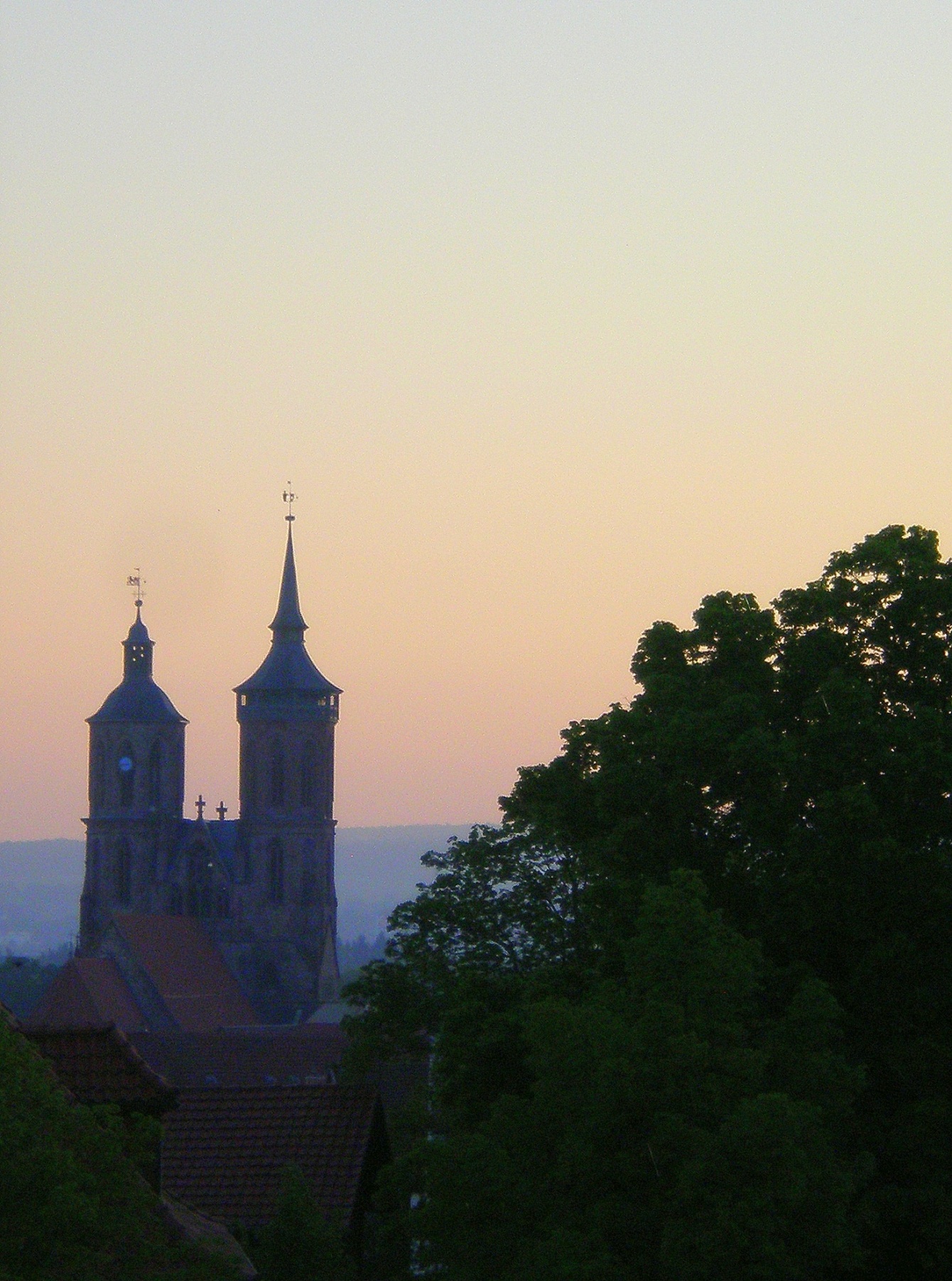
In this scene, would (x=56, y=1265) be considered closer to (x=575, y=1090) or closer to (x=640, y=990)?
(x=575, y=1090)

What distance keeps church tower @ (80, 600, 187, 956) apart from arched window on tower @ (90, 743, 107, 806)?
1.5 inches

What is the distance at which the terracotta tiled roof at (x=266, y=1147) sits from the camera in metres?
29.6

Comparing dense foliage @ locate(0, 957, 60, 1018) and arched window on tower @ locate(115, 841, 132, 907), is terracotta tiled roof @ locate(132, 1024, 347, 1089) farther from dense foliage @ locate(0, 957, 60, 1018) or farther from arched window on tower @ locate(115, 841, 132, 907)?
dense foliage @ locate(0, 957, 60, 1018)

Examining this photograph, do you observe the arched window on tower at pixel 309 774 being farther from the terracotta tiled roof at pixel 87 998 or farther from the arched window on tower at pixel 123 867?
the terracotta tiled roof at pixel 87 998

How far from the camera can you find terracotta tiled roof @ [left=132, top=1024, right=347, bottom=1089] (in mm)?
70562

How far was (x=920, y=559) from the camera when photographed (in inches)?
1091

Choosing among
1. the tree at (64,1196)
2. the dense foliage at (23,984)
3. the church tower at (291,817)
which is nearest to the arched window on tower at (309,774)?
the church tower at (291,817)

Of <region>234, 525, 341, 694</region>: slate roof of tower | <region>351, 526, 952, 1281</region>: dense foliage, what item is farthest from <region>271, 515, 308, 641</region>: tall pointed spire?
<region>351, 526, 952, 1281</region>: dense foliage

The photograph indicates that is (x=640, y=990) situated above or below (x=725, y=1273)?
above

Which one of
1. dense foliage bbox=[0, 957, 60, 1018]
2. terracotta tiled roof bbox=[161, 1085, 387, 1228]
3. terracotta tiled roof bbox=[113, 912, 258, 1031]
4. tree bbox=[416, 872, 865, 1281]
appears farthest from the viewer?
dense foliage bbox=[0, 957, 60, 1018]

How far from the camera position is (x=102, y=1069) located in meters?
22.4

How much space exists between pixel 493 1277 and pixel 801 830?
257 inches

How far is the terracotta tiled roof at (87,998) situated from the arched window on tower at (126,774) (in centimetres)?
1037

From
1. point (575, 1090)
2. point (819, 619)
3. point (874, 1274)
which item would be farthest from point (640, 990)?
point (819, 619)
